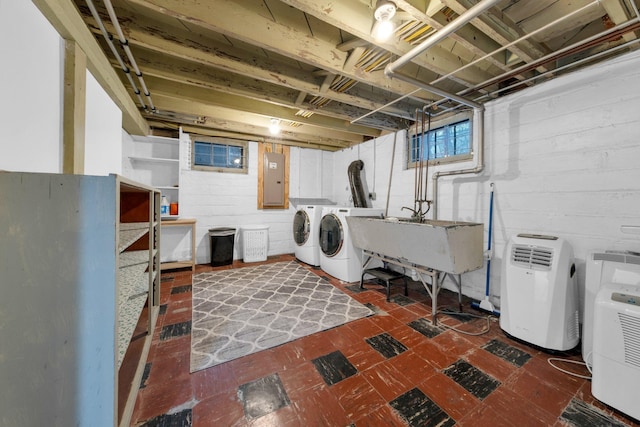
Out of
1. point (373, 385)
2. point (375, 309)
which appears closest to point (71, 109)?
point (373, 385)

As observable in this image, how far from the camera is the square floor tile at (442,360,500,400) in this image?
1513 mm

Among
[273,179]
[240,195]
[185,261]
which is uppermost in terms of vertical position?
[273,179]

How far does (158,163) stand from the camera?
4.04 m

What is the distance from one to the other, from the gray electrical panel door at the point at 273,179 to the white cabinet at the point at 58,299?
3.94 m

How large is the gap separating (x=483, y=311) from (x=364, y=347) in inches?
63.2

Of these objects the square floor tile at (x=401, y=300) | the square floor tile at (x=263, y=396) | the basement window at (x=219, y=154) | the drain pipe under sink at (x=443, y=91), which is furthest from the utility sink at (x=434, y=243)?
the basement window at (x=219, y=154)

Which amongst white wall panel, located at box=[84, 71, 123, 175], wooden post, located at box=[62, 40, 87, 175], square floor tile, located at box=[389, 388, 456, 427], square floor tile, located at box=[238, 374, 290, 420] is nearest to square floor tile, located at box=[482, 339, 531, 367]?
square floor tile, located at box=[389, 388, 456, 427]

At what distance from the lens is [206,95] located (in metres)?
2.88

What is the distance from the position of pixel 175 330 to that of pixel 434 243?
2.62 metres

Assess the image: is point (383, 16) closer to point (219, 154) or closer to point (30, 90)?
point (30, 90)

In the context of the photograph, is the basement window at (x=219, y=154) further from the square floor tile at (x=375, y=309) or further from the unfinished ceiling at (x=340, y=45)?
the square floor tile at (x=375, y=309)

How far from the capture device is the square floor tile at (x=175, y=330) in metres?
2.10

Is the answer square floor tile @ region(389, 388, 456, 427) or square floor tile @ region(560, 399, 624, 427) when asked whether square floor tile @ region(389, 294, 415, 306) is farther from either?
square floor tile @ region(560, 399, 624, 427)

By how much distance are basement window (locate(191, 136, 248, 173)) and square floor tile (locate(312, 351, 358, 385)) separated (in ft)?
12.7
